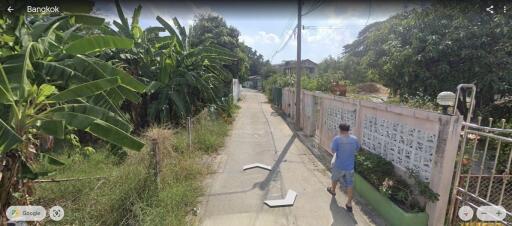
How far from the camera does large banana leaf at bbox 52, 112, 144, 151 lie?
317 centimetres

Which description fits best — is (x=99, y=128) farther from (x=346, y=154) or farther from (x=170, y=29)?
(x=170, y=29)

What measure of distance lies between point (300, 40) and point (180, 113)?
230 inches

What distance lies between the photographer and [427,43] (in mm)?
7234

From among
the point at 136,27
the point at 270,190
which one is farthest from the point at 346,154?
the point at 136,27

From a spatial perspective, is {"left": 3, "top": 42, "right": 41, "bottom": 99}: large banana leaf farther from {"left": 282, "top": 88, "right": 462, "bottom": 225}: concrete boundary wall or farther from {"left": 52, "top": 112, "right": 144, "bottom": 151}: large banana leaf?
{"left": 282, "top": 88, "right": 462, "bottom": 225}: concrete boundary wall

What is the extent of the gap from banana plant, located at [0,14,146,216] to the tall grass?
75cm

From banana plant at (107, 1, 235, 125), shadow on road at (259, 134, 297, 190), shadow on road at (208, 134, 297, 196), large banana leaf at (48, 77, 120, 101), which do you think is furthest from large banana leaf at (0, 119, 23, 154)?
banana plant at (107, 1, 235, 125)

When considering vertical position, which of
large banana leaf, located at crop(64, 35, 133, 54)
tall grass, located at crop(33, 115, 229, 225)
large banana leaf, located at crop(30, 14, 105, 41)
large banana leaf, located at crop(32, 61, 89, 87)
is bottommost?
tall grass, located at crop(33, 115, 229, 225)

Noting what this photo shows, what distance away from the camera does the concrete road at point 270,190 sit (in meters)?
4.43

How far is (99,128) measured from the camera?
3.36m

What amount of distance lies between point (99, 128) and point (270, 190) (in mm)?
3321

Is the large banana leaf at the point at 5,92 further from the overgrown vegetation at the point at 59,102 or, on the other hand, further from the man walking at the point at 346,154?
the man walking at the point at 346,154

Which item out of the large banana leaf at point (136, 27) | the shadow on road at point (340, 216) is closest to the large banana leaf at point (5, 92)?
the shadow on road at point (340, 216)

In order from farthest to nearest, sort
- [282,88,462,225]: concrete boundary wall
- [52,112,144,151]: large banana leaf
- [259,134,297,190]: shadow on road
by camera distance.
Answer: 1. [259,134,297,190]: shadow on road
2. [282,88,462,225]: concrete boundary wall
3. [52,112,144,151]: large banana leaf
